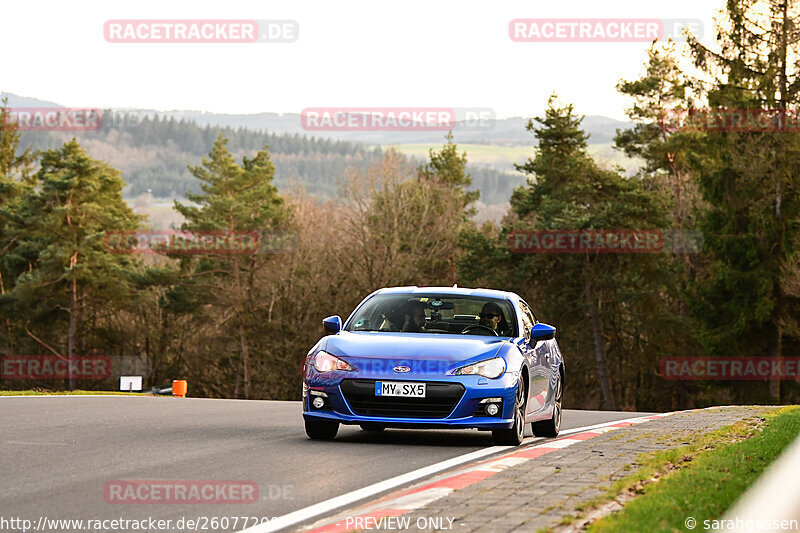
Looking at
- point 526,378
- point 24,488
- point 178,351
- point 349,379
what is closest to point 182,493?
point 24,488

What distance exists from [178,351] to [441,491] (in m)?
65.0

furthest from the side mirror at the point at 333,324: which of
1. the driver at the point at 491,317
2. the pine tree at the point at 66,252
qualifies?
the pine tree at the point at 66,252

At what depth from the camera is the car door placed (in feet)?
40.4

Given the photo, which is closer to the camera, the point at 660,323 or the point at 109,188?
the point at 660,323

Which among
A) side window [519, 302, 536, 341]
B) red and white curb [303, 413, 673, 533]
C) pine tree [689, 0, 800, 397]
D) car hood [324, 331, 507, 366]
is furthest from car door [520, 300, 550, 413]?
pine tree [689, 0, 800, 397]

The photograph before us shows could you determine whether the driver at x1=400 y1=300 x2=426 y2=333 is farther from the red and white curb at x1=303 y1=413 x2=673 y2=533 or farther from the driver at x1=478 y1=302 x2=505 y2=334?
the red and white curb at x1=303 y1=413 x2=673 y2=533

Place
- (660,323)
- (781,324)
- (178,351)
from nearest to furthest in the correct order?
1. (781,324)
2. (660,323)
3. (178,351)

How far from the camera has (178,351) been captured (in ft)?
234

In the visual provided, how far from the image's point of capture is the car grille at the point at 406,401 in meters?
11.1

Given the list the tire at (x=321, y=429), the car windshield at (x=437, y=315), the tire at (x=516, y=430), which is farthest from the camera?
the car windshield at (x=437, y=315)

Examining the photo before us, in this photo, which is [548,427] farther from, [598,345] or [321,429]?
[598,345]

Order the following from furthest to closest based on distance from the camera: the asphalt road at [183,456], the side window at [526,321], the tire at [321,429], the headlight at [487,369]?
1. the side window at [526,321]
2. the tire at [321,429]
3. the headlight at [487,369]
4. the asphalt road at [183,456]

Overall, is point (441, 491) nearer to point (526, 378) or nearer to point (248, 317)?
point (526, 378)

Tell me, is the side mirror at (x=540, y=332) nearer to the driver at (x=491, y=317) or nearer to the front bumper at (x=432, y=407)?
the driver at (x=491, y=317)
